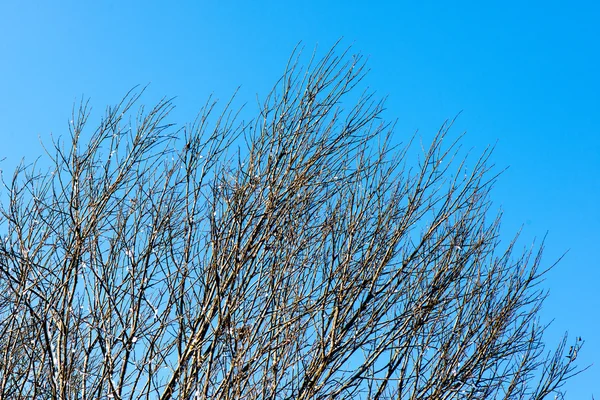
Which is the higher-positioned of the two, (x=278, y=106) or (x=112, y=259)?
(x=278, y=106)

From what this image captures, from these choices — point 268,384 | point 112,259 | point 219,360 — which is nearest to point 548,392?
point 268,384

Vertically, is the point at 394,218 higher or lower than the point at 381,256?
higher

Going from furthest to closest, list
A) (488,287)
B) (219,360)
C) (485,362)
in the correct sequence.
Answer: (488,287), (485,362), (219,360)

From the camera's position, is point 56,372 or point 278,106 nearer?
point 56,372

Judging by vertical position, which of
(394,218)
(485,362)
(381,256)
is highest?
(394,218)

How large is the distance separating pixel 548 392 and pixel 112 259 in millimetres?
4431

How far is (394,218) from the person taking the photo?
16.0 ft

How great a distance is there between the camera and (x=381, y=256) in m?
4.61

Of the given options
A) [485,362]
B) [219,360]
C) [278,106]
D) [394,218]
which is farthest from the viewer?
[485,362]

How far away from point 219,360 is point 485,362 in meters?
2.72

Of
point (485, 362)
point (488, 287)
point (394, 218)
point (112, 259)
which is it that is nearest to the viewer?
point (112, 259)

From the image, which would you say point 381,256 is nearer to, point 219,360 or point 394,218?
point 394,218

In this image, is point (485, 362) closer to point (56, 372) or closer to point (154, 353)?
point (154, 353)

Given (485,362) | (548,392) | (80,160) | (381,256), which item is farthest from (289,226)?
(548,392)
